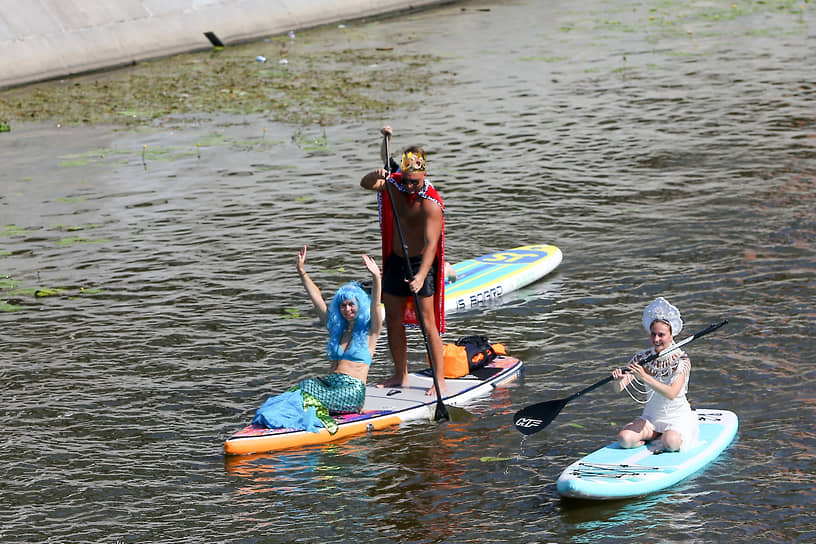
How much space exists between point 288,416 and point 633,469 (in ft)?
8.86

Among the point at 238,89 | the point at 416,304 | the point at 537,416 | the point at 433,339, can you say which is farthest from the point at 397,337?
the point at 238,89

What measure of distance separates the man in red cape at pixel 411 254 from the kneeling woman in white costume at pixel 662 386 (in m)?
1.88

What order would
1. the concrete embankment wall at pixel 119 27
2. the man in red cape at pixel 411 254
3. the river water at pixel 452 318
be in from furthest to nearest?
the concrete embankment wall at pixel 119 27, the man in red cape at pixel 411 254, the river water at pixel 452 318

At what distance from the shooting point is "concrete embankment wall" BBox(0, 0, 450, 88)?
26.1 m

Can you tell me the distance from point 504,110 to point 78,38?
1201cm

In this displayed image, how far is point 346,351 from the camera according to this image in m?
8.93

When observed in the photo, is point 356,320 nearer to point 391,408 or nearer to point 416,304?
point 416,304

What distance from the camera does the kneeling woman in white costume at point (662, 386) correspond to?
25.1ft

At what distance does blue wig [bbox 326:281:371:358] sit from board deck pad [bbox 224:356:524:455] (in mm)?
599

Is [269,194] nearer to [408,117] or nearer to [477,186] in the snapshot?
[477,186]

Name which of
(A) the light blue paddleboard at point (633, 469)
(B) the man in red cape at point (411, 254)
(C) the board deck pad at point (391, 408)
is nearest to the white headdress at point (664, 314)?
(A) the light blue paddleboard at point (633, 469)

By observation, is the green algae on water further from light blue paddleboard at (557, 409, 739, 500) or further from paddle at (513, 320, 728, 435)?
light blue paddleboard at (557, 409, 739, 500)

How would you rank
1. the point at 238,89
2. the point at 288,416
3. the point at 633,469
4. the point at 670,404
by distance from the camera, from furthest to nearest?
the point at 238,89, the point at 288,416, the point at 670,404, the point at 633,469

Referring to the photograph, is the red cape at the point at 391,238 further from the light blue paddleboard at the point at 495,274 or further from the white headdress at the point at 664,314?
the light blue paddleboard at the point at 495,274
